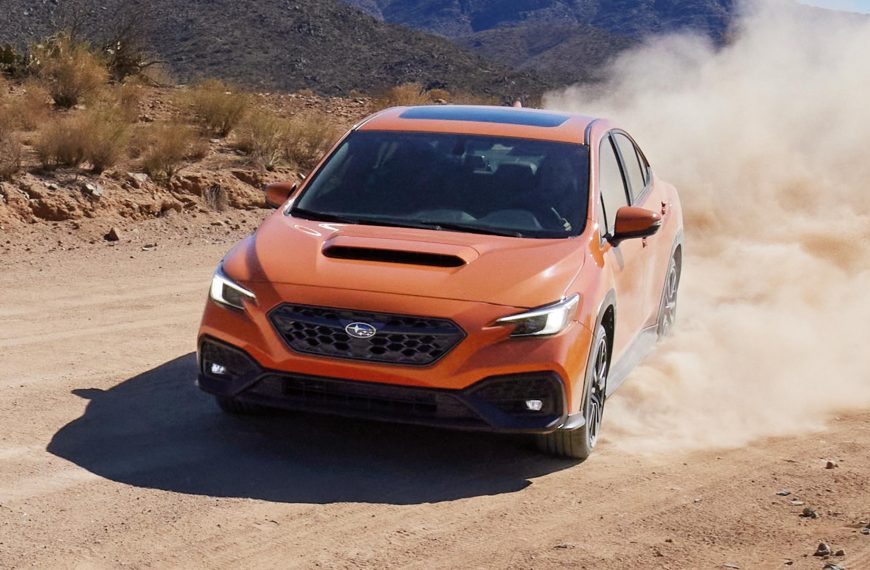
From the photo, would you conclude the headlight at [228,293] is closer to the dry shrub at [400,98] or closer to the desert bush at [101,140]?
the desert bush at [101,140]

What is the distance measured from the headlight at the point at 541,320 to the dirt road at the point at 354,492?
2.43 feet

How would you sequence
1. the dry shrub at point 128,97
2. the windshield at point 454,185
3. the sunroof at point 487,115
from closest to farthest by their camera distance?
1. the windshield at point 454,185
2. the sunroof at point 487,115
3. the dry shrub at point 128,97

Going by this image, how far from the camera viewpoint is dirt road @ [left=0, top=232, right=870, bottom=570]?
17.2 feet

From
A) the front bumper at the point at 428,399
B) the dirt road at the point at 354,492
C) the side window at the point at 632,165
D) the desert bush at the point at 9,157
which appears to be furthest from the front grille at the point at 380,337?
the desert bush at the point at 9,157

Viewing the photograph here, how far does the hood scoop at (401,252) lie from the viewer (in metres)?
6.40

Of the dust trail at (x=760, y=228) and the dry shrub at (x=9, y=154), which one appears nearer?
the dust trail at (x=760, y=228)

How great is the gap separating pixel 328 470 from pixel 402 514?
65cm

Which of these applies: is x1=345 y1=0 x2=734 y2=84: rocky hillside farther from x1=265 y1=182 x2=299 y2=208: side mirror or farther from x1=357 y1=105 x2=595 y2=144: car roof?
x1=265 y1=182 x2=299 y2=208: side mirror

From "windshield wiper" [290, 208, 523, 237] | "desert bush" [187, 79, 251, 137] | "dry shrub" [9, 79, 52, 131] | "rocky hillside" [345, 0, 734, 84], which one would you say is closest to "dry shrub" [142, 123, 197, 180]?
"dry shrub" [9, 79, 52, 131]

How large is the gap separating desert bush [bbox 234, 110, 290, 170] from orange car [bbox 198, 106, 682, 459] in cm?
888

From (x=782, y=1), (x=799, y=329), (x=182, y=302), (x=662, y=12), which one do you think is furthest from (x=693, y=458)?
(x=662, y=12)

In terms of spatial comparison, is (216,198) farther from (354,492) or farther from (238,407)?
(354,492)

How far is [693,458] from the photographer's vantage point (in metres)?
6.85

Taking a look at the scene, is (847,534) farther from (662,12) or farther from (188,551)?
(662,12)
